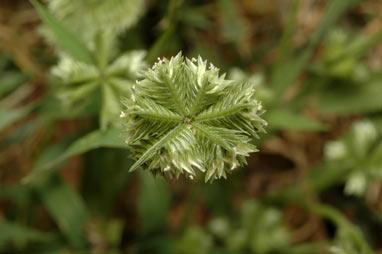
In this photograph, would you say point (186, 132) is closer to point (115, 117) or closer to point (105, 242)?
point (115, 117)

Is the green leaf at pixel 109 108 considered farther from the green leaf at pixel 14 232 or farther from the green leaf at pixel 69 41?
the green leaf at pixel 14 232

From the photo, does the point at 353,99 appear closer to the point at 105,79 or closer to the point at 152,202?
the point at 152,202

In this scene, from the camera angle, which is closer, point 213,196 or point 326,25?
point 326,25

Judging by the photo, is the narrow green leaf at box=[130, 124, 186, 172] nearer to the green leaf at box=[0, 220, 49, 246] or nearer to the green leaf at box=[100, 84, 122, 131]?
the green leaf at box=[100, 84, 122, 131]

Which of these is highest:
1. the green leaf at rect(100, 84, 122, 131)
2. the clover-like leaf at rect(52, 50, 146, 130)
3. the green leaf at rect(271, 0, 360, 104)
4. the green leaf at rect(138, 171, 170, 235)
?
the green leaf at rect(271, 0, 360, 104)

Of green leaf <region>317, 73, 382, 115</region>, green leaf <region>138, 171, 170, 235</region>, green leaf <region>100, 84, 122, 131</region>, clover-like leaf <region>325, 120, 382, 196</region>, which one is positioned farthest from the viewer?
green leaf <region>317, 73, 382, 115</region>

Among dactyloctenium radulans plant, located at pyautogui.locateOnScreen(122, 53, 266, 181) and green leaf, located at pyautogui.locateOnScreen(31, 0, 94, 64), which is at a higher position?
green leaf, located at pyautogui.locateOnScreen(31, 0, 94, 64)

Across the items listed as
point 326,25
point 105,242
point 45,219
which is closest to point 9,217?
point 45,219

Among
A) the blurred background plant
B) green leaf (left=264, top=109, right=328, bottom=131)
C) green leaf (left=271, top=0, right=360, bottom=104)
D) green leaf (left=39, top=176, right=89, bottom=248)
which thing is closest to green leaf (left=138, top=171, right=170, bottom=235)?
the blurred background plant

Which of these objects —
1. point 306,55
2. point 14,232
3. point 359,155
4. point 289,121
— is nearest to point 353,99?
point 359,155
